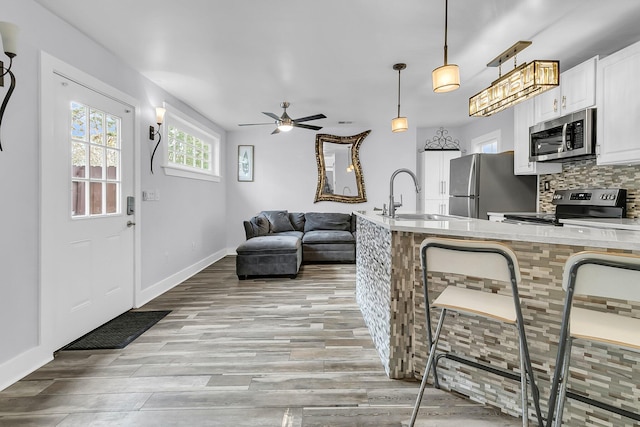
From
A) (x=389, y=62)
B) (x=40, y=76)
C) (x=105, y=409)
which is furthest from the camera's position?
(x=389, y=62)

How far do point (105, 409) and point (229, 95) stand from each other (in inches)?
143

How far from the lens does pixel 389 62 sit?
328 cm

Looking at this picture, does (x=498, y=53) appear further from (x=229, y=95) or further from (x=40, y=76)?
(x=40, y=76)

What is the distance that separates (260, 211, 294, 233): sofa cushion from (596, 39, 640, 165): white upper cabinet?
14.9ft

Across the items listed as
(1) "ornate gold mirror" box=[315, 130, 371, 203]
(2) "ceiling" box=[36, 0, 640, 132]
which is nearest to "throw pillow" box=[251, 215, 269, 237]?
(1) "ornate gold mirror" box=[315, 130, 371, 203]

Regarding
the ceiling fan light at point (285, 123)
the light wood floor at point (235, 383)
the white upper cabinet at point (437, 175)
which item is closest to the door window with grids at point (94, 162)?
the light wood floor at point (235, 383)

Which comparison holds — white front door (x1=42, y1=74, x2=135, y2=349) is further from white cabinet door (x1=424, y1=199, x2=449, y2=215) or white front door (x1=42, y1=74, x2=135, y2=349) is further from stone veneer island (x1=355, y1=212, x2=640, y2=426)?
white cabinet door (x1=424, y1=199, x2=449, y2=215)

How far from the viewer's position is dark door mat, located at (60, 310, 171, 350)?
252cm

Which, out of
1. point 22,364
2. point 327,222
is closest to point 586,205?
point 327,222

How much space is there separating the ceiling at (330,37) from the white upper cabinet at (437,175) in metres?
2.27

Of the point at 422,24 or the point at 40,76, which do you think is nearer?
the point at 40,76

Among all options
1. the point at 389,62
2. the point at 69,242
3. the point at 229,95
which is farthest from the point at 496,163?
the point at 69,242

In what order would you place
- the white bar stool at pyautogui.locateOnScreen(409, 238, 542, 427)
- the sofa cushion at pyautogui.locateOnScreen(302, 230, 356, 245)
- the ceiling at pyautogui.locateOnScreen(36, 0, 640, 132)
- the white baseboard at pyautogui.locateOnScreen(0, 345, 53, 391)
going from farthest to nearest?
1. the sofa cushion at pyautogui.locateOnScreen(302, 230, 356, 245)
2. the ceiling at pyautogui.locateOnScreen(36, 0, 640, 132)
3. the white baseboard at pyautogui.locateOnScreen(0, 345, 53, 391)
4. the white bar stool at pyautogui.locateOnScreen(409, 238, 542, 427)

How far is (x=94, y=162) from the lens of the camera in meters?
2.86
